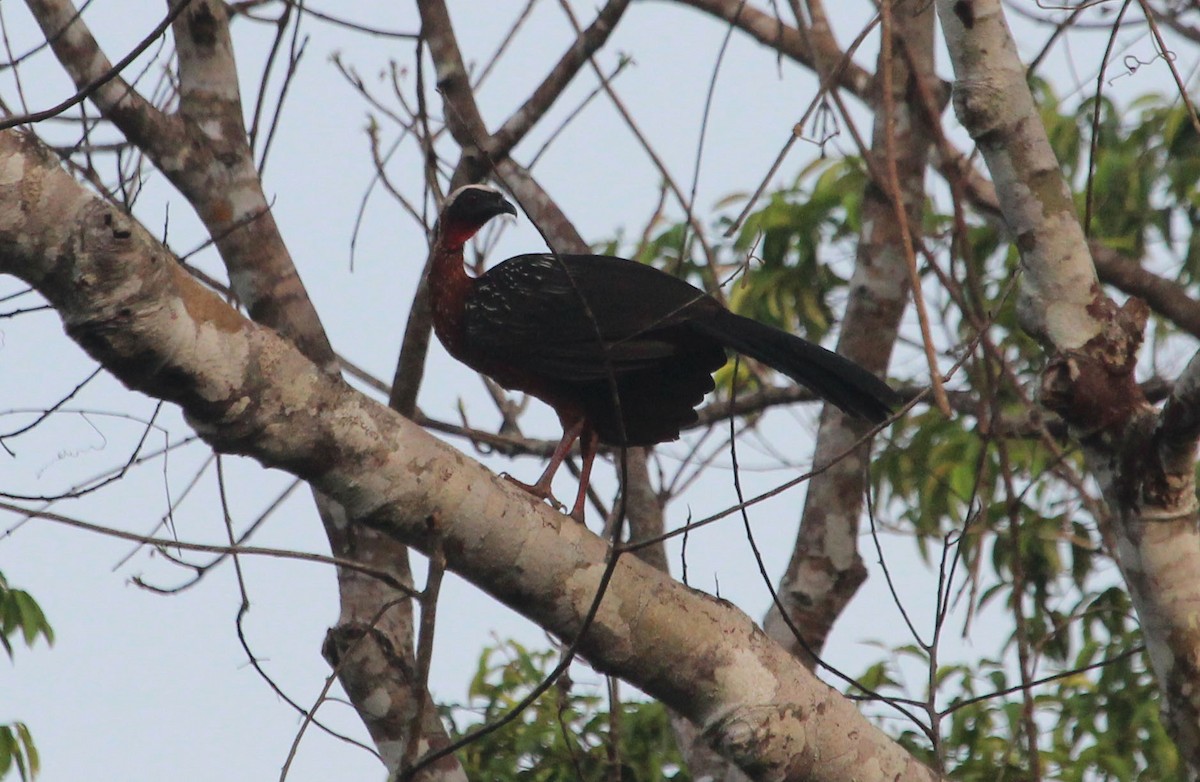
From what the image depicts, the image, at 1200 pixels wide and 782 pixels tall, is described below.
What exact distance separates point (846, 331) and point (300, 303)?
1.80 m

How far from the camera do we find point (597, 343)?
148 inches

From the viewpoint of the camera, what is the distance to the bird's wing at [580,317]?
3701 millimetres

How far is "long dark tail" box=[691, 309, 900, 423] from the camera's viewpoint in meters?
3.34

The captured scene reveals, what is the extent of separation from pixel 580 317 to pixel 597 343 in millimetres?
94

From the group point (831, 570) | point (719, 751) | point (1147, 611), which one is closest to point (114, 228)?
point (719, 751)

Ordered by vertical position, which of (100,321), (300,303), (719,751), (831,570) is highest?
(300,303)

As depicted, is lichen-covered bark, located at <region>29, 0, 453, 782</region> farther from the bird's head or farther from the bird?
the bird's head

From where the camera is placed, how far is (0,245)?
1824mm

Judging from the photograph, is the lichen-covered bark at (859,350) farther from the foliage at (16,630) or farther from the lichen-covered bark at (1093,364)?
the foliage at (16,630)

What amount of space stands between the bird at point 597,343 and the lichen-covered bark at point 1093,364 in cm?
55

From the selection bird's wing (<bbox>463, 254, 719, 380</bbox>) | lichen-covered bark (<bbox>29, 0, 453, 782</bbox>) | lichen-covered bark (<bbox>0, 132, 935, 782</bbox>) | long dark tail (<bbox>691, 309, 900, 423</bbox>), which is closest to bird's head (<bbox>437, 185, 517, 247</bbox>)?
bird's wing (<bbox>463, 254, 719, 380</bbox>)

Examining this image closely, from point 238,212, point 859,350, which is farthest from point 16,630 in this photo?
point 859,350

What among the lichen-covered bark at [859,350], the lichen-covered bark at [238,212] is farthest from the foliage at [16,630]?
the lichen-covered bark at [859,350]

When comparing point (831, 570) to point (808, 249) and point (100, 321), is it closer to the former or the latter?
point (808, 249)
